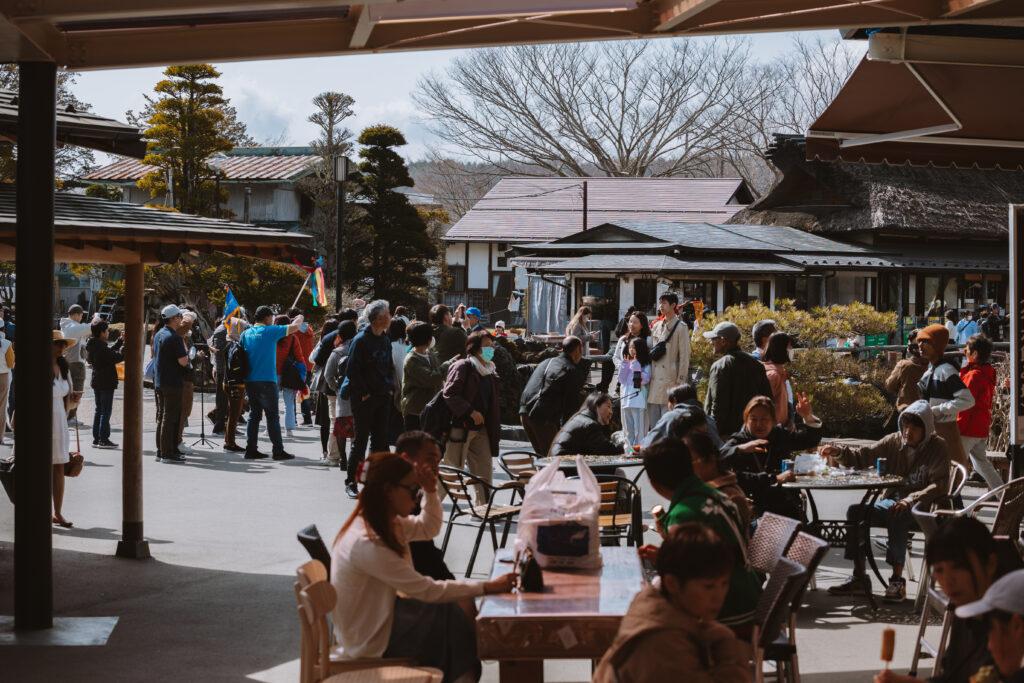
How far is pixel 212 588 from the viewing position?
26.9ft

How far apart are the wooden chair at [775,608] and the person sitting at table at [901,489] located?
111 inches

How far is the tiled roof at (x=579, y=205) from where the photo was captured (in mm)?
48844

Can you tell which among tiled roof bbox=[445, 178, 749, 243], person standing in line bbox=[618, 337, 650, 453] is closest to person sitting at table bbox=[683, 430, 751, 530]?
person standing in line bbox=[618, 337, 650, 453]

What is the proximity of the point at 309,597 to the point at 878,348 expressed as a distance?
14534 millimetres

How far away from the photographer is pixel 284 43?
7113 mm

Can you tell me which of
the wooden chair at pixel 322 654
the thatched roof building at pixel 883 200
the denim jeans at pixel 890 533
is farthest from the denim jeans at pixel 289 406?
the thatched roof building at pixel 883 200

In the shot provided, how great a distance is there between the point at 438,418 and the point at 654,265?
18.6m

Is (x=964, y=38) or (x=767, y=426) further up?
(x=964, y=38)

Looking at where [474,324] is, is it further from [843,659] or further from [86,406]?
[843,659]

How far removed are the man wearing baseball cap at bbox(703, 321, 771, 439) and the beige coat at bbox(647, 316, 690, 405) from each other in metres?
3.18

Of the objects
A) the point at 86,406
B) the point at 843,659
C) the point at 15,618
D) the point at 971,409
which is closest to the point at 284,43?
the point at 15,618

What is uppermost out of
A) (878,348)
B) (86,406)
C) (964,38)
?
(964,38)

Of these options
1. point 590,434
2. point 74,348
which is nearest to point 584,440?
point 590,434

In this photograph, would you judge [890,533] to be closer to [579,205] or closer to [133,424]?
[133,424]
